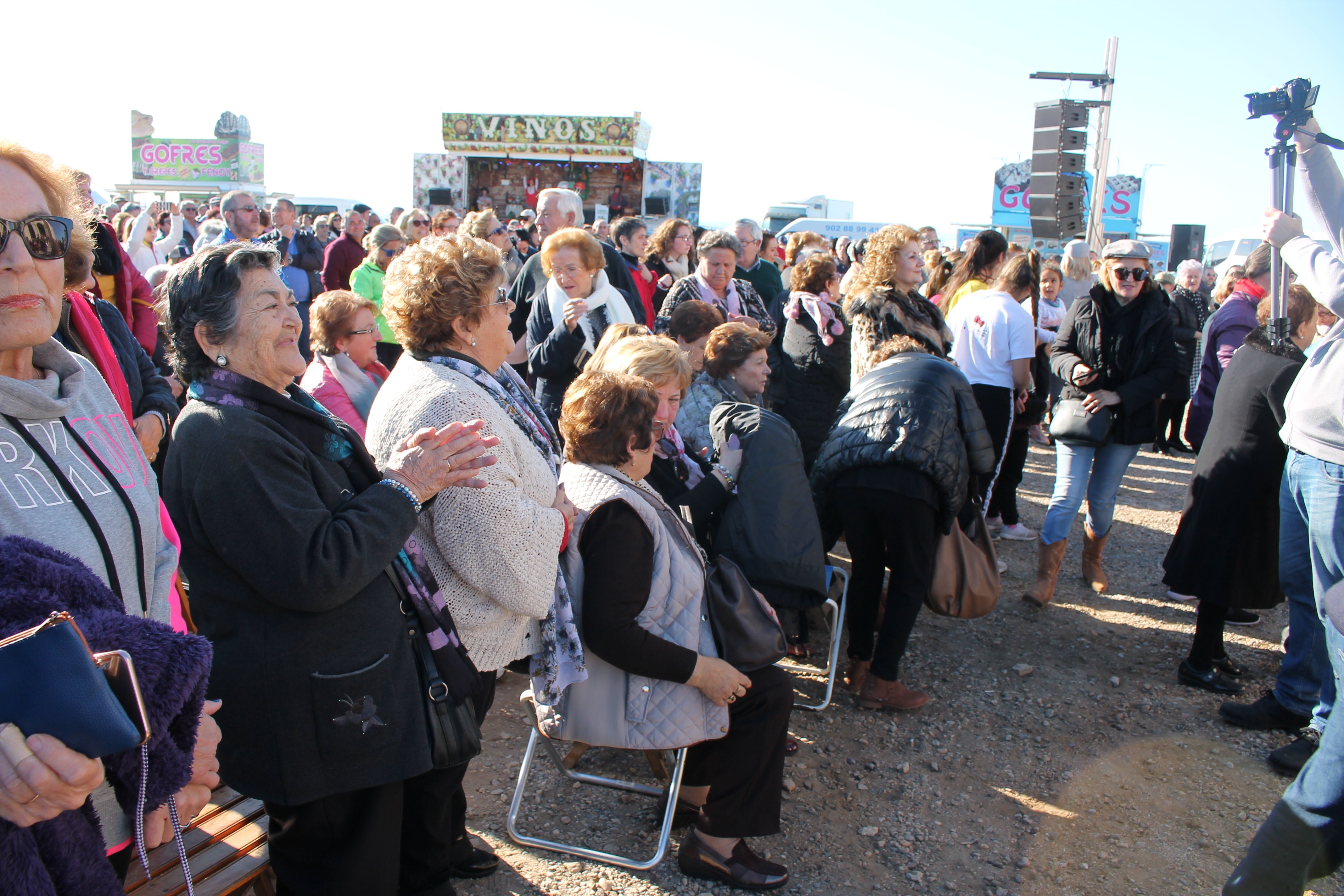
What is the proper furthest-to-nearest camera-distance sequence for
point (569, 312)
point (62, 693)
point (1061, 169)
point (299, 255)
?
point (1061, 169), point (299, 255), point (569, 312), point (62, 693)

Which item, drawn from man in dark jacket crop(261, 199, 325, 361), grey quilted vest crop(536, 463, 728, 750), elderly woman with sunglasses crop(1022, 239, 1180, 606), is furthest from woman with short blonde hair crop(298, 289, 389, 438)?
elderly woman with sunglasses crop(1022, 239, 1180, 606)

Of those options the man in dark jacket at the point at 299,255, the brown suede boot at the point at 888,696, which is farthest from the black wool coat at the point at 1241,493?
the man in dark jacket at the point at 299,255

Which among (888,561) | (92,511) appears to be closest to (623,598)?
(92,511)

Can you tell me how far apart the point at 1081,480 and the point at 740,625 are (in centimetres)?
290

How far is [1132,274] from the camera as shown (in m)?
4.37

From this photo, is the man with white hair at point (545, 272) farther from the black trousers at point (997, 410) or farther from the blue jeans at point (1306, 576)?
the blue jeans at point (1306, 576)

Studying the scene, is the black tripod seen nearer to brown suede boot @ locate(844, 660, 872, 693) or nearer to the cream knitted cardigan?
brown suede boot @ locate(844, 660, 872, 693)

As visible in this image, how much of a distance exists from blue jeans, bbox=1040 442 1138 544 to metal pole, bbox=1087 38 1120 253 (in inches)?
330

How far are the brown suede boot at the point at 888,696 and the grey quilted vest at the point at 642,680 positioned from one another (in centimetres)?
134

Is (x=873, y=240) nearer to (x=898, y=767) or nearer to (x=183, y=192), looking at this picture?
(x=898, y=767)

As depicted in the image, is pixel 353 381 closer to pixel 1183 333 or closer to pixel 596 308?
pixel 596 308

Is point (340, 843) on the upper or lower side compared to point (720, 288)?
lower

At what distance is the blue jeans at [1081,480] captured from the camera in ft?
14.8

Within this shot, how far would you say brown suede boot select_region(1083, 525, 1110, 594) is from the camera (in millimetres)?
4852
